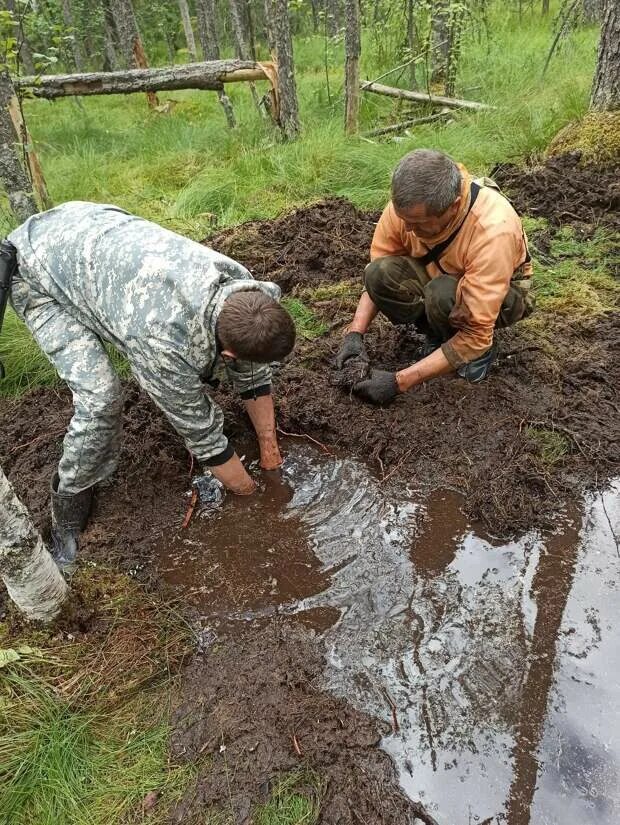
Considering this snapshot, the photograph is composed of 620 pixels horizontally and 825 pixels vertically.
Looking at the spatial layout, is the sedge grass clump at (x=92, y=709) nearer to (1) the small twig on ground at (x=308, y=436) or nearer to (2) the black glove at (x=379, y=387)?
(1) the small twig on ground at (x=308, y=436)

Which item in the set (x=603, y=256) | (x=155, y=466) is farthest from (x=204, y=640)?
(x=603, y=256)

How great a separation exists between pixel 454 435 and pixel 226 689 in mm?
1677

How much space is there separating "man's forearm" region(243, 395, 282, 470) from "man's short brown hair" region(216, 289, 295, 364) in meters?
0.72

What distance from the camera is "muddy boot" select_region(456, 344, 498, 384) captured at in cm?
326

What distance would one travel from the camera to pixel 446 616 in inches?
89.1

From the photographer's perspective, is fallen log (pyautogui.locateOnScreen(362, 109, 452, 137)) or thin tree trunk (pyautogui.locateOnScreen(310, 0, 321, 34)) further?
thin tree trunk (pyautogui.locateOnScreen(310, 0, 321, 34))

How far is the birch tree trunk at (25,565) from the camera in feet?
6.28

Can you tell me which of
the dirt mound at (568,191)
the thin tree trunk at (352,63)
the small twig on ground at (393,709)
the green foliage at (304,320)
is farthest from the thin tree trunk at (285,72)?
the small twig on ground at (393,709)

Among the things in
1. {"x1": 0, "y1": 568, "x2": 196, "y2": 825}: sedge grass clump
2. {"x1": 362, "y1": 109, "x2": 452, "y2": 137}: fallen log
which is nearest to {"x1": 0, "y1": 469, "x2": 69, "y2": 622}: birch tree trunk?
{"x1": 0, "y1": 568, "x2": 196, "y2": 825}: sedge grass clump

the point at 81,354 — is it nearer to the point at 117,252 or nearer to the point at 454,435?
the point at 117,252

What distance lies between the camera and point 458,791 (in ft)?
5.85

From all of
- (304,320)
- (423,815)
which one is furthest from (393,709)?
(304,320)

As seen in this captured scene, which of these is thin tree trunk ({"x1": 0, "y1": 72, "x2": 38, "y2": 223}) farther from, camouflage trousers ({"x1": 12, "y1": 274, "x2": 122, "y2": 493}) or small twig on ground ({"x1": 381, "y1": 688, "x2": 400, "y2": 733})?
small twig on ground ({"x1": 381, "y1": 688, "x2": 400, "y2": 733})

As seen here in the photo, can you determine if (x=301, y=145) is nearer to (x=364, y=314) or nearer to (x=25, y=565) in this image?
(x=364, y=314)
